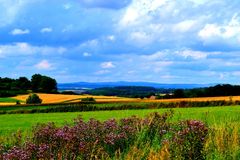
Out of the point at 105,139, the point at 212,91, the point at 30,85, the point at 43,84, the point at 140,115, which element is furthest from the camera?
the point at 30,85

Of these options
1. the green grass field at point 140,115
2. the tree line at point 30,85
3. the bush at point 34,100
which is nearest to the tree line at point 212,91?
the bush at point 34,100

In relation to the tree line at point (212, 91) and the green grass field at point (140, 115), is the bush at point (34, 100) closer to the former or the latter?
the tree line at point (212, 91)

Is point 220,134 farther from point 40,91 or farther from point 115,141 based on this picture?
point 40,91

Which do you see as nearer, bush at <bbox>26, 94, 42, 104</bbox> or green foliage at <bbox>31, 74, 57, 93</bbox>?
bush at <bbox>26, 94, 42, 104</bbox>

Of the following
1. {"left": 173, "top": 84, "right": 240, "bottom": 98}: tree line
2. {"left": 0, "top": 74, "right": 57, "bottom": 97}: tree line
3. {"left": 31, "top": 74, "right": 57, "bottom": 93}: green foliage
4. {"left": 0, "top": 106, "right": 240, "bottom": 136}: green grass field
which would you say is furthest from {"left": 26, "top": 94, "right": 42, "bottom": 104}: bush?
{"left": 0, "top": 106, "right": 240, "bottom": 136}: green grass field

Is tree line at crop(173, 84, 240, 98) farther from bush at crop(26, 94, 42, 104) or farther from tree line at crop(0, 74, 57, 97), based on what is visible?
tree line at crop(0, 74, 57, 97)

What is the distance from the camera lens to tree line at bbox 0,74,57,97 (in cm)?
10728

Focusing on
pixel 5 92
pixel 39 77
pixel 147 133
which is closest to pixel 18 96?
pixel 5 92

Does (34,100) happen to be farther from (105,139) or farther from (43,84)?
(105,139)

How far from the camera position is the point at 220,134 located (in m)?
14.1

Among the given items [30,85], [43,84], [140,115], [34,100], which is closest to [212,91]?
[34,100]

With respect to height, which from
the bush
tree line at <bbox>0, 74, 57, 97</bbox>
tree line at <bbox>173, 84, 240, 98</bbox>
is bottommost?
the bush

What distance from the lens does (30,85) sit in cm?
11381

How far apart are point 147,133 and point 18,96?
293 feet
